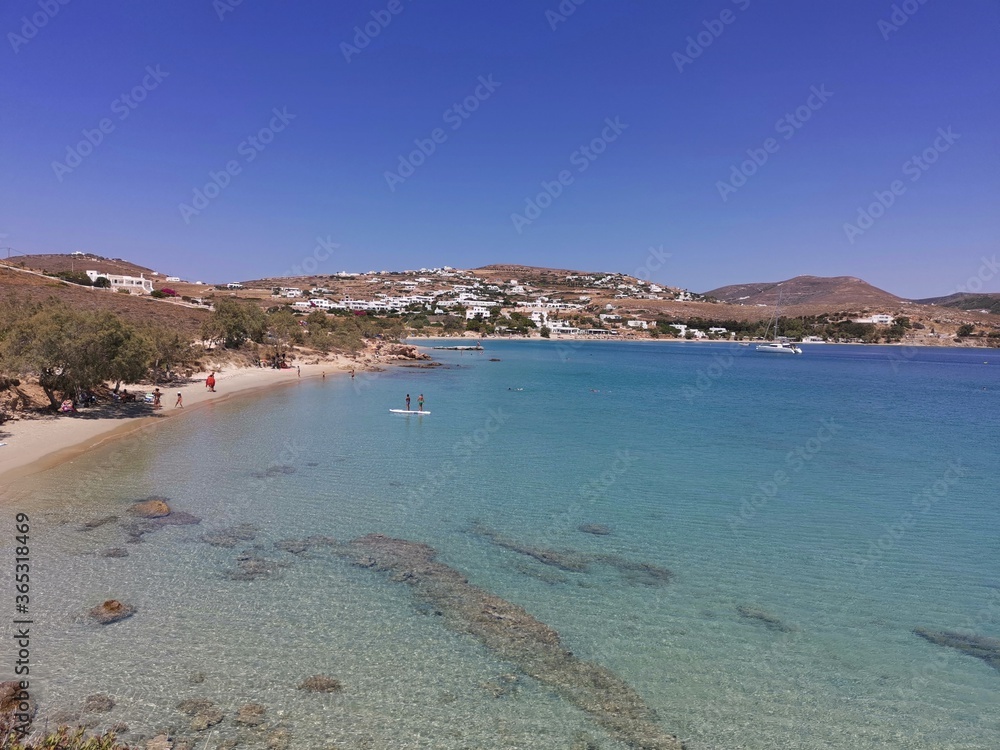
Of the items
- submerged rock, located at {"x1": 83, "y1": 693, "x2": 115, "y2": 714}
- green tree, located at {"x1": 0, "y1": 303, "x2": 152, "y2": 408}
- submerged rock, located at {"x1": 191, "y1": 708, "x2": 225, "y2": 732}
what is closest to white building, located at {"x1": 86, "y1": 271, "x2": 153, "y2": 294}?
green tree, located at {"x1": 0, "y1": 303, "x2": 152, "y2": 408}

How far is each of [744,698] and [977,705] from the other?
391 centimetres

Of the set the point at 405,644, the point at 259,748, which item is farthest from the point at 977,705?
the point at 259,748

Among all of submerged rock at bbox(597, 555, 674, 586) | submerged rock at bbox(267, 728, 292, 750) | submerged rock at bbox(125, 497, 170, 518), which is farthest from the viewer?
submerged rock at bbox(125, 497, 170, 518)

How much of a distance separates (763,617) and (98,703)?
12.3 metres

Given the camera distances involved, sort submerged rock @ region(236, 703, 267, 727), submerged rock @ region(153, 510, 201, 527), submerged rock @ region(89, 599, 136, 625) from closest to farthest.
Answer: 1. submerged rock @ region(236, 703, 267, 727)
2. submerged rock @ region(89, 599, 136, 625)
3. submerged rock @ region(153, 510, 201, 527)

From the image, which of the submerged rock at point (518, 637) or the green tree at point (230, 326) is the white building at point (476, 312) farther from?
the submerged rock at point (518, 637)

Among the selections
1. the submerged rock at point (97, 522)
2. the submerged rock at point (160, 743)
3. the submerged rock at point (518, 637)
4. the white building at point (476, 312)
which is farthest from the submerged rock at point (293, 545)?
the white building at point (476, 312)

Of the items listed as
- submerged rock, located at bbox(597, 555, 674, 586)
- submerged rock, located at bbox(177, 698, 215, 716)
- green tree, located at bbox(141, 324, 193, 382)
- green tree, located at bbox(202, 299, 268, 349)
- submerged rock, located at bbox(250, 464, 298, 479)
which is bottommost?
submerged rock, located at bbox(597, 555, 674, 586)

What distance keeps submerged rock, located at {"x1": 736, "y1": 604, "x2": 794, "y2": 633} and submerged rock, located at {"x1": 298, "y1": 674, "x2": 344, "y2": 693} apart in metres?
8.43

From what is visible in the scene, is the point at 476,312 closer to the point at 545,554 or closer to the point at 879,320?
the point at 879,320

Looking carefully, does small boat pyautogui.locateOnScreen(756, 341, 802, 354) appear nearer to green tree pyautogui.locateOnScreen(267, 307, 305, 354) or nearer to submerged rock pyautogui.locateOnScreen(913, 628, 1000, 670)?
green tree pyautogui.locateOnScreen(267, 307, 305, 354)

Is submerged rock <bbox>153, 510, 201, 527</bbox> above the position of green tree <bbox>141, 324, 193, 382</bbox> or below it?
below

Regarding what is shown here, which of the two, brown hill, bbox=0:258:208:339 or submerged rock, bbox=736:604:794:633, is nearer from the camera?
submerged rock, bbox=736:604:794:633

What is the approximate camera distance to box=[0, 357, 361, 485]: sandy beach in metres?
21.4
